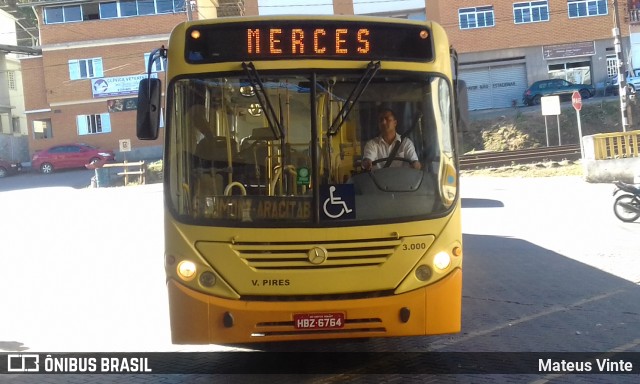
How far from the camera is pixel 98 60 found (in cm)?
4641

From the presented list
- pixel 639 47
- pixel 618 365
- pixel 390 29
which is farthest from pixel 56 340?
pixel 639 47

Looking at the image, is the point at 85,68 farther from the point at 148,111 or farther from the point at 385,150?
the point at 385,150

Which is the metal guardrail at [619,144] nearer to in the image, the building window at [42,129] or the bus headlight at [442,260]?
the bus headlight at [442,260]

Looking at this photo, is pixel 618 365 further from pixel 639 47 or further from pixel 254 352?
pixel 639 47

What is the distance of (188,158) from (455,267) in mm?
2329

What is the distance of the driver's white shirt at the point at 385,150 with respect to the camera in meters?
6.11

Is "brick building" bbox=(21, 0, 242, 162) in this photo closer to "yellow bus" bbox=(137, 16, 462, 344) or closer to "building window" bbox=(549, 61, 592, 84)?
"building window" bbox=(549, 61, 592, 84)

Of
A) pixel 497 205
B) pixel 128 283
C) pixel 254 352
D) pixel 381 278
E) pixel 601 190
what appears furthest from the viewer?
pixel 601 190

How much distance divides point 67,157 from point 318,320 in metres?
40.3

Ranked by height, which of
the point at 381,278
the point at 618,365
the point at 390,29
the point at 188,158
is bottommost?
the point at 618,365

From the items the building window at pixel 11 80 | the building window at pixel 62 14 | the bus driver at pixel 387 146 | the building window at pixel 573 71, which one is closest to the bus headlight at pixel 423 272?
the bus driver at pixel 387 146

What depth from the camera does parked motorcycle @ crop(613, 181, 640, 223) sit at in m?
15.8

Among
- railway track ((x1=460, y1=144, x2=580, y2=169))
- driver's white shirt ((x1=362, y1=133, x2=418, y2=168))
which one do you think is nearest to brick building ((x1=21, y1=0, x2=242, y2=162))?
railway track ((x1=460, y1=144, x2=580, y2=169))

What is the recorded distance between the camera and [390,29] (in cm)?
622
